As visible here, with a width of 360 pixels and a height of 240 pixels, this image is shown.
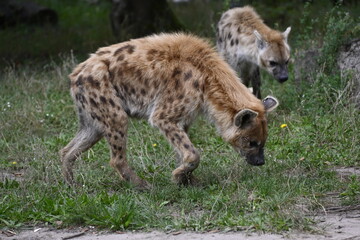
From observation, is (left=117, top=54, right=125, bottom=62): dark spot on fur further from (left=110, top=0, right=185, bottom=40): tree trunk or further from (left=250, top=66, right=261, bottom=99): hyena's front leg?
(left=110, top=0, right=185, bottom=40): tree trunk

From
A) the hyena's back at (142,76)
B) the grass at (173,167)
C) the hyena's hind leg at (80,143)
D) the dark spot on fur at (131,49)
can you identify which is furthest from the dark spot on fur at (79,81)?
the grass at (173,167)

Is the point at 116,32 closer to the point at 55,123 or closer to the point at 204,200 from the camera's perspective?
the point at 55,123

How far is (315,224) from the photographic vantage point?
4.59 meters

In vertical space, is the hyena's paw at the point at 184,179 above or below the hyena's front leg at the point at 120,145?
below

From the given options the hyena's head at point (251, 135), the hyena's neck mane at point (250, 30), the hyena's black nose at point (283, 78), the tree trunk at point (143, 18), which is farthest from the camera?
the tree trunk at point (143, 18)

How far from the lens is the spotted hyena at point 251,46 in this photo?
25.9ft

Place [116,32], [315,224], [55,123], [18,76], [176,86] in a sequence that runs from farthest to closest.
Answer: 1. [116,32]
2. [18,76]
3. [55,123]
4. [176,86]
5. [315,224]

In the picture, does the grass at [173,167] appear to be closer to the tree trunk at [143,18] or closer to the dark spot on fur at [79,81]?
the dark spot on fur at [79,81]

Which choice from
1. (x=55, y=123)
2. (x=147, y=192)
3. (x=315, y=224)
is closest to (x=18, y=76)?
(x=55, y=123)

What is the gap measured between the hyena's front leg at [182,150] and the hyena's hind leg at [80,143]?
Answer: 0.54 metres

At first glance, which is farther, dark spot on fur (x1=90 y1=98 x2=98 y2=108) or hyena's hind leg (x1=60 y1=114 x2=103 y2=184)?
hyena's hind leg (x1=60 y1=114 x2=103 y2=184)

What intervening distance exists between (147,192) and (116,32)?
18.4 ft

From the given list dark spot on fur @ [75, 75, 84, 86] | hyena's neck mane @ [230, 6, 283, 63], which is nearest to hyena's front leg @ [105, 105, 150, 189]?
dark spot on fur @ [75, 75, 84, 86]

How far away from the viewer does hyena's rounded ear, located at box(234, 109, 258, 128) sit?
534cm
